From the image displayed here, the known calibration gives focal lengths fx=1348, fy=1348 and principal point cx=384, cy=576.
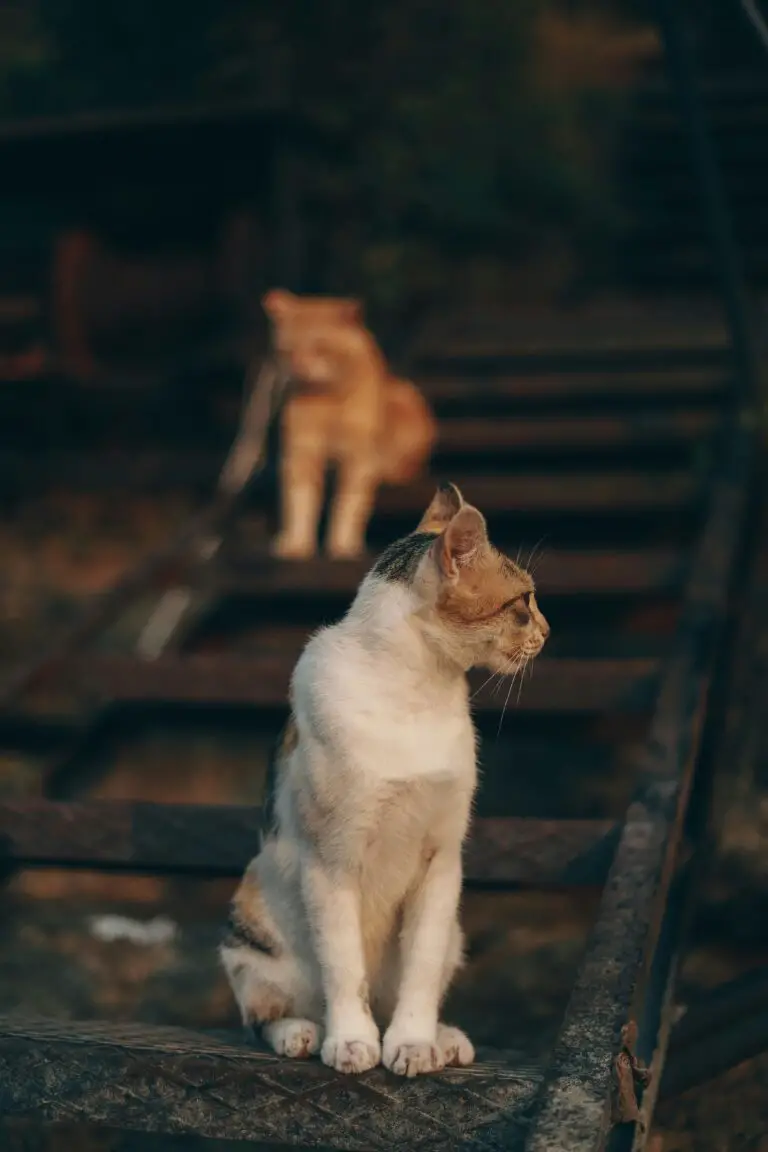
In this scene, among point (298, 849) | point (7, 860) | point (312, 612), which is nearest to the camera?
point (298, 849)

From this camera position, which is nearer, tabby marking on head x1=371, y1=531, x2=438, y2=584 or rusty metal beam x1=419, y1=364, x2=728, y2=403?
tabby marking on head x1=371, y1=531, x2=438, y2=584

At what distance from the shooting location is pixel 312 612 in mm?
4617

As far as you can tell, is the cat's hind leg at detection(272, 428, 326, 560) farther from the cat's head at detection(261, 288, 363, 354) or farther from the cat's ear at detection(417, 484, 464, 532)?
the cat's ear at detection(417, 484, 464, 532)

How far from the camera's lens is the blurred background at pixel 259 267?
362 centimetres

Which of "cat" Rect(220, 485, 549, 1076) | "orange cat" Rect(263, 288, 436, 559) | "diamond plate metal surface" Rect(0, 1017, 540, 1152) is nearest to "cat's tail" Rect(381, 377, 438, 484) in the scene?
"orange cat" Rect(263, 288, 436, 559)

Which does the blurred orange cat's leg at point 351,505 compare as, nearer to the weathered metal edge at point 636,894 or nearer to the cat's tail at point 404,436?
the cat's tail at point 404,436

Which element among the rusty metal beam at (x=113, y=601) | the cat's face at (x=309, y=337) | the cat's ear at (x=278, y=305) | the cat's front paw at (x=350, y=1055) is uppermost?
the cat's ear at (x=278, y=305)

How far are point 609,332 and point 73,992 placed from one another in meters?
3.92

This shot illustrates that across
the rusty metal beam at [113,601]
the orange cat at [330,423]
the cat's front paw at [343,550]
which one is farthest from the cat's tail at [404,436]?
the rusty metal beam at [113,601]

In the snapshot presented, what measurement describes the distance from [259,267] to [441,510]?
155 inches

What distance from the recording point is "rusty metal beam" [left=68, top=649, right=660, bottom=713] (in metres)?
3.47

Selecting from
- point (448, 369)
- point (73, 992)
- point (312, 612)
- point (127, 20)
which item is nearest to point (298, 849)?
point (73, 992)

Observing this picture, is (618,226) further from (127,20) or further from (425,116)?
(127,20)

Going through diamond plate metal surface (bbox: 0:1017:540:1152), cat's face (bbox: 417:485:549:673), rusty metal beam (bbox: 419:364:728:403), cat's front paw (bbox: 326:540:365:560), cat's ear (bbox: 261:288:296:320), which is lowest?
cat's front paw (bbox: 326:540:365:560)
